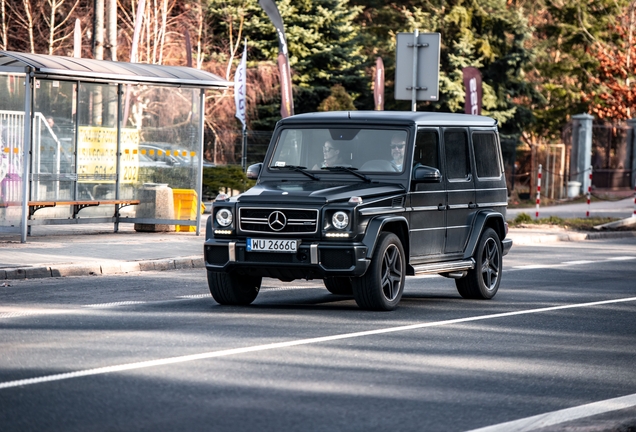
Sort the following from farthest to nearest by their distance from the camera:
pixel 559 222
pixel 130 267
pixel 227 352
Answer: pixel 559 222 → pixel 130 267 → pixel 227 352

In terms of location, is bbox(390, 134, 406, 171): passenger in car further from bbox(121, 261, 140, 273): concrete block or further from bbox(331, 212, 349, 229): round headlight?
bbox(121, 261, 140, 273): concrete block

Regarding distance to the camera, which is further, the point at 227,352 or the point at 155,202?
the point at 155,202

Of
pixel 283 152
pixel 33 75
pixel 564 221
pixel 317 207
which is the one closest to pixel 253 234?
pixel 317 207

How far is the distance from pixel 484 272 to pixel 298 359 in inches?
210

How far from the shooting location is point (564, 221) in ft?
92.6

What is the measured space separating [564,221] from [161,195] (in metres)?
11.6

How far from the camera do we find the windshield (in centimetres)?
1202

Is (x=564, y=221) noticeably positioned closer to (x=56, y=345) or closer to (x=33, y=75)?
(x=33, y=75)

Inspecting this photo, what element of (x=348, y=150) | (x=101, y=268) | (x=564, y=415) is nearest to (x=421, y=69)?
(x=101, y=268)

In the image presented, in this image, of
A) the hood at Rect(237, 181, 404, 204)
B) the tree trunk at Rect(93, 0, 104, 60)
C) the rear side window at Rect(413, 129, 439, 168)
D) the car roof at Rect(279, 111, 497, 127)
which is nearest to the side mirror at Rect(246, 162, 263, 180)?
the hood at Rect(237, 181, 404, 204)

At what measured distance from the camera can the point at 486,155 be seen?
13.8 meters

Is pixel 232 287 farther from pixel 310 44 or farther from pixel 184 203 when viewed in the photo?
pixel 310 44

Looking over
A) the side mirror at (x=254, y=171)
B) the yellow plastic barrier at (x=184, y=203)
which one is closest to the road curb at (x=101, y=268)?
the side mirror at (x=254, y=171)

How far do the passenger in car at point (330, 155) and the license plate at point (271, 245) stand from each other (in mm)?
1418
